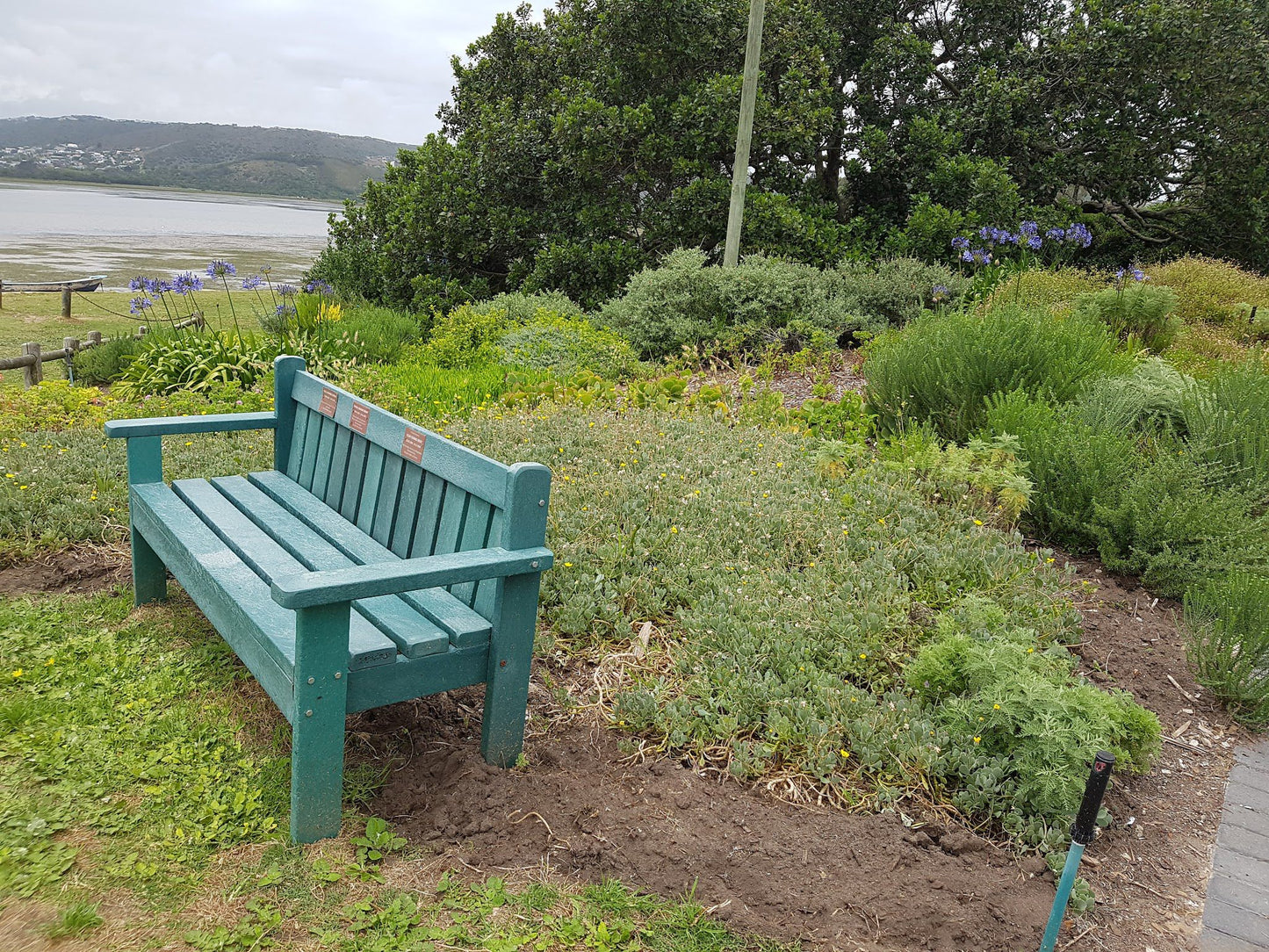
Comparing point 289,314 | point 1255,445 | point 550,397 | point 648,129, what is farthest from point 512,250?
point 1255,445

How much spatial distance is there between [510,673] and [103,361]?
981cm

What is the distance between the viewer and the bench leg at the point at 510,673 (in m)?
2.54

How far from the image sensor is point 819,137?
12875mm

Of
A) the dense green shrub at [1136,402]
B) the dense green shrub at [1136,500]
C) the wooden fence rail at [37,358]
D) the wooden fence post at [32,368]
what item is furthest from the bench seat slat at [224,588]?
the wooden fence post at [32,368]

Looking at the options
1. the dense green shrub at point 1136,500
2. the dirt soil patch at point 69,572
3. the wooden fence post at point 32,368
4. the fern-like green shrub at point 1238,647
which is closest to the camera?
the fern-like green shrub at point 1238,647

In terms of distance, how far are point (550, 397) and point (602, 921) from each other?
492 centimetres

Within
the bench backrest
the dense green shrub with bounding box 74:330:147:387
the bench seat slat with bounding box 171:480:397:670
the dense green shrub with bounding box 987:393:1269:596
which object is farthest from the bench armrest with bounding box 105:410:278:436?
the dense green shrub with bounding box 74:330:147:387

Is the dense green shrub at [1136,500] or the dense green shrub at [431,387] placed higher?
the dense green shrub at [1136,500]

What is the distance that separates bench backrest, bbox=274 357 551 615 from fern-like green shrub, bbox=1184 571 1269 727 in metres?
2.92

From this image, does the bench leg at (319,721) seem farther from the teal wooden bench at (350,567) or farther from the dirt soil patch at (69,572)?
the dirt soil patch at (69,572)

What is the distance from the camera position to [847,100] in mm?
14023

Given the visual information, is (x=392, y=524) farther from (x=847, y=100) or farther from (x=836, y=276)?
(x=847, y=100)

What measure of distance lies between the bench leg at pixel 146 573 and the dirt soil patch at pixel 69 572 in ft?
1.04

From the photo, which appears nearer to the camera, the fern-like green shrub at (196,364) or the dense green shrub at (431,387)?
the dense green shrub at (431,387)
